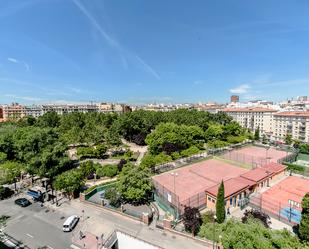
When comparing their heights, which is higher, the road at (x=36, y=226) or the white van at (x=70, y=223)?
the white van at (x=70, y=223)

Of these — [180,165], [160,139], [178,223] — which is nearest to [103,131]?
[160,139]

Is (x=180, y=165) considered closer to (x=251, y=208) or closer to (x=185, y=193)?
(x=185, y=193)

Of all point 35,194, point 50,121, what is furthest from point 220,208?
point 50,121

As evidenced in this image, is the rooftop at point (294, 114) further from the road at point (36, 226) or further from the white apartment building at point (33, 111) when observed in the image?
the white apartment building at point (33, 111)

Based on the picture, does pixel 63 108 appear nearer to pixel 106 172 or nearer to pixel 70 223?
pixel 106 172

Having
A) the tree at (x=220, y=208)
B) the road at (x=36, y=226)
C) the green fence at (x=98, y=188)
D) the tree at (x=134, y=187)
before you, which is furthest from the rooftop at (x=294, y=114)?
the road at (x=36, y=226)

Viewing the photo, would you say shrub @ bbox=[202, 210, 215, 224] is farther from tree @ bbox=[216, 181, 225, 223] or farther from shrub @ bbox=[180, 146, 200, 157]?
shrub @ bbox=[180, 146, 200, 157]

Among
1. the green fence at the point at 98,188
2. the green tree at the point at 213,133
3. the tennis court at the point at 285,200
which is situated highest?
the green tree at the point at 213,133
